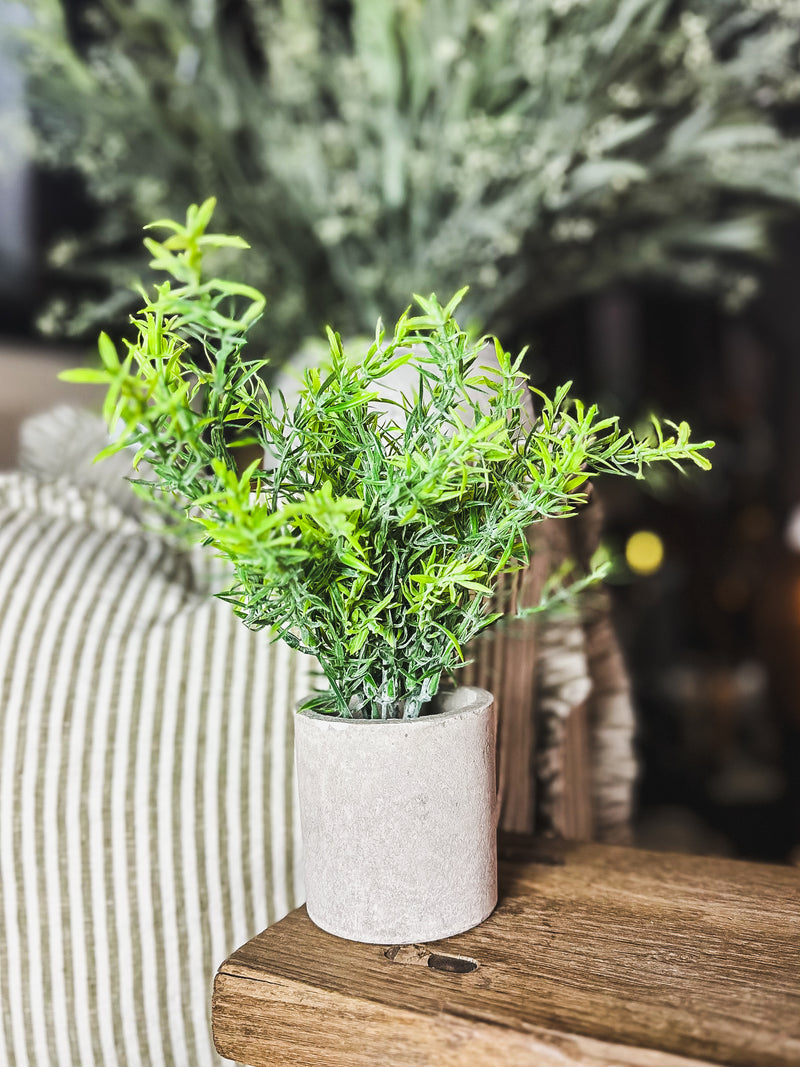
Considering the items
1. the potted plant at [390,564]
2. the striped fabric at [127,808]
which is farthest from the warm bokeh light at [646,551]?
the potted plant at [390,564]

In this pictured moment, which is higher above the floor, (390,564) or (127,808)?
(390,564)

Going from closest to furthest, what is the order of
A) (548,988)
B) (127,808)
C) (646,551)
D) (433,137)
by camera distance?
(548,988) → (127,808) → (433,137) → (646,551)

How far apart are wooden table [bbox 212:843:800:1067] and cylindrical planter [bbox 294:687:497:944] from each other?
16 millimetres

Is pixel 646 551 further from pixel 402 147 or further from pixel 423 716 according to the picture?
pixel 423 716

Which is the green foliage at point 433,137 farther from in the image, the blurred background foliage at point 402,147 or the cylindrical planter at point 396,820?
the cylindrical planter at point 396,820

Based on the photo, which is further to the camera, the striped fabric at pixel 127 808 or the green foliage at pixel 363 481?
the striped fabric at pixel 127 808

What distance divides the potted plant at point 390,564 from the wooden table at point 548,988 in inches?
0.9

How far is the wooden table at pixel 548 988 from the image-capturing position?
0.34 m

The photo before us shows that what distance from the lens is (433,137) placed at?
1062 millimetres

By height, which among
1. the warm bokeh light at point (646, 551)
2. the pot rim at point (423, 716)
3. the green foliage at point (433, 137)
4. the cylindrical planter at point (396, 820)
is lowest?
the cylindrical planter at point (396, 820)

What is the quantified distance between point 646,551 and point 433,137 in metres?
1.85

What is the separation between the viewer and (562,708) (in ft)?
2.18

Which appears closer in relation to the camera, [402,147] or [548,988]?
[548,988]

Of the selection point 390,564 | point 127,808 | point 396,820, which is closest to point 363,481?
point 390,564
